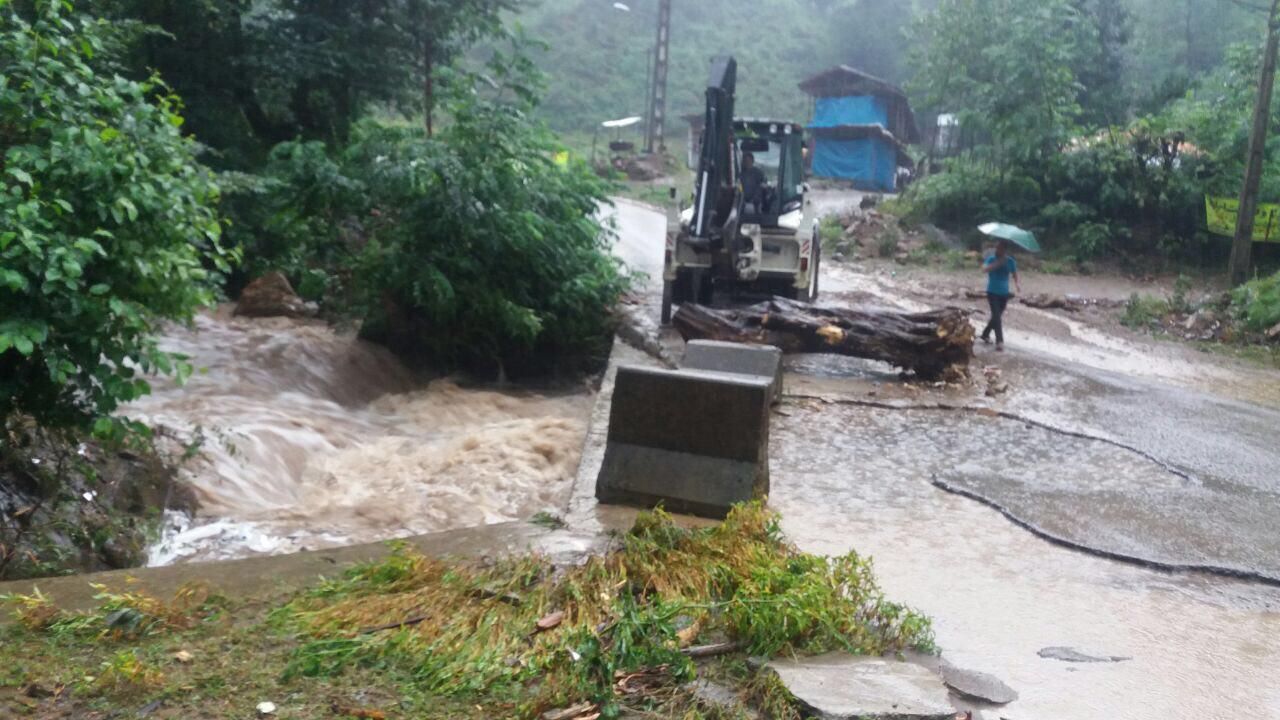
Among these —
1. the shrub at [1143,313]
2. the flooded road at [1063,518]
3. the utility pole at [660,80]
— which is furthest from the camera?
the utility pole at [660,80]

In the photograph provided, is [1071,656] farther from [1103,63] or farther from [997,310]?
[1103,63]

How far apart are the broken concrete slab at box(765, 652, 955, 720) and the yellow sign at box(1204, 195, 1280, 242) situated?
21862 mm

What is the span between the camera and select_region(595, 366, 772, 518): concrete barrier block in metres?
6.45

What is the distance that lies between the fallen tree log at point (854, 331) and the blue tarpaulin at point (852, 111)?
1529 inches

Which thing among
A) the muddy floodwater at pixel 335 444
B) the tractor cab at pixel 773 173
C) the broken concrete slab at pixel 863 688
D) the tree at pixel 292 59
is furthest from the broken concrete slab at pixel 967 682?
the tree at pixel 292 59

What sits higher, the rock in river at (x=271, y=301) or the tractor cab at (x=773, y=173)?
the tractor cab at (x=773, y=173)

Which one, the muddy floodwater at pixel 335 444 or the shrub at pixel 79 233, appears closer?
the shrub at pixel 79 233

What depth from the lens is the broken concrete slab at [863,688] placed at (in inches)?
145

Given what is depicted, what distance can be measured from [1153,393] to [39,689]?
11.5m

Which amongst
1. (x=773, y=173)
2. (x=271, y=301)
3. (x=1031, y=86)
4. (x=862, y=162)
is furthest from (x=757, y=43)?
(x=271, y=301)

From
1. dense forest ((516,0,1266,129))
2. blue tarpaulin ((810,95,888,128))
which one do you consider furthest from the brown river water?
dense forest ((516,0,1266,129))

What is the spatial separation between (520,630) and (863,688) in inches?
51.8

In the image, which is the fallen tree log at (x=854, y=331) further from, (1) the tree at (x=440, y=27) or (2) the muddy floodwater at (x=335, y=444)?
(1) the tree at (x=440, y=27)

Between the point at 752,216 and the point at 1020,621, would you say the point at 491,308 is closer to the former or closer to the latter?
the point at 752,216
